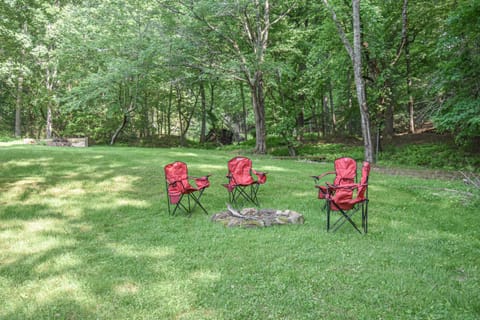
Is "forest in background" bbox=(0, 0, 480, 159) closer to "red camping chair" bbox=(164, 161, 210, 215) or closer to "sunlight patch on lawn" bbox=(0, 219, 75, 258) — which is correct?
"sunlight patch on lawn" bbox=(0, 219, 75, 258)

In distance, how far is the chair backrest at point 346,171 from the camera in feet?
19.1

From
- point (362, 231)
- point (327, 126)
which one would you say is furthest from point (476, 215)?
point (327, 126)

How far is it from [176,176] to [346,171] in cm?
304

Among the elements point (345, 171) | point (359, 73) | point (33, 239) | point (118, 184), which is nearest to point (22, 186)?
point (118, 184)

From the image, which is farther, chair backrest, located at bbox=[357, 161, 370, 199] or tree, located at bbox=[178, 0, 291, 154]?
tree, located at bbox=[178, 0, 291, 154]

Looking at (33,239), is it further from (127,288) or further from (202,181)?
(202,181)

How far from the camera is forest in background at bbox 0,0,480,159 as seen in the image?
897 centimetres

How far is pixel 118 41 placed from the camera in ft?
55.7

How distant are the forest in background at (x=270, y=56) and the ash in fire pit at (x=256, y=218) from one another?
6.41m

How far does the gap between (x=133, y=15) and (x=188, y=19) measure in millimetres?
4304

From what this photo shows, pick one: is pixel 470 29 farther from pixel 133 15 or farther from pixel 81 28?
pixel 81 28

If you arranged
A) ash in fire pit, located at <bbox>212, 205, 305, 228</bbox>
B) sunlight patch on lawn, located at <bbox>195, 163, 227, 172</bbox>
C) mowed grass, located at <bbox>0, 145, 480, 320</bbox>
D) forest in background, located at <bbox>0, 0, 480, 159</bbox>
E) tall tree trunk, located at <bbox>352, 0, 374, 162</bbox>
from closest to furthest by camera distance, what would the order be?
mowed grass, located at <bbox>0, 145, 480, 320</bbox>, ash in fire pit, located at <bbox>212, 205, 305, 228</bbox>, forest in background, located at <bbox>0, 0, 480, 159</bbox>, sunlight patch on lawn, located at <bbox>195, 163, 227, 172</bbox>, tall tree trunk, located at <bbox>352, 0, 374, 162</bbox>

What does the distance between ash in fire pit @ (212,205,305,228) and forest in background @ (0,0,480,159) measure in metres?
6.41

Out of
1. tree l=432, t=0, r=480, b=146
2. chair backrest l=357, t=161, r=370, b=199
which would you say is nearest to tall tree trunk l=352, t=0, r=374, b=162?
tree l=432, t=0, r=480, b=146
